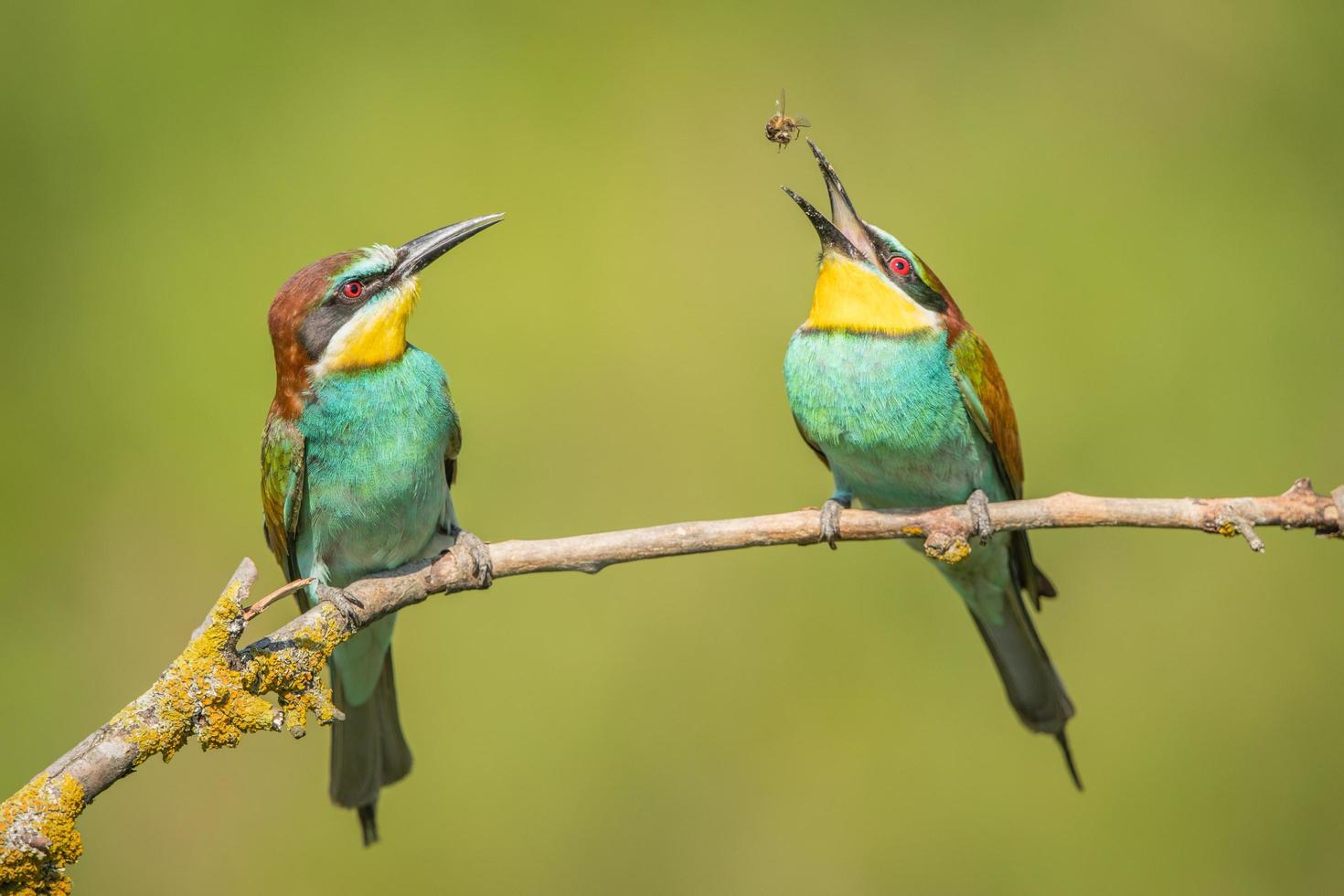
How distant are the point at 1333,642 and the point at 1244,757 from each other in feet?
1.45

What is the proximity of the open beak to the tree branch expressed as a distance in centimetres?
57

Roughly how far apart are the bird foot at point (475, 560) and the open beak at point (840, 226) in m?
0.96

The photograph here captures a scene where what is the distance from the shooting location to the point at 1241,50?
14.4 ft

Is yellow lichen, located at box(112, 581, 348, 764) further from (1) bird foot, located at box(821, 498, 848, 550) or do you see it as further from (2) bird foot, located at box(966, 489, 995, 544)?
(2) bird foot, located at box(966, 489, 995, 544)

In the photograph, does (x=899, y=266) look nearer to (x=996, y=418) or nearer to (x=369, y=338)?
(x=996, y=418)

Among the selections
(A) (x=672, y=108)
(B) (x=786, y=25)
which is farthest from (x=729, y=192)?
(B) (x=786, y=25)

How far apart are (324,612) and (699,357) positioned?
6.92ft

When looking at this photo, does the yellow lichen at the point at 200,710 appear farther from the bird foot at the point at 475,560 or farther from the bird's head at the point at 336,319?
the bird's head at the point at 336,319

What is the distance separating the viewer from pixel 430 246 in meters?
2.66

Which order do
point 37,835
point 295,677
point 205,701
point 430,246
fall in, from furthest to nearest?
point 430,246 < point 295,677 < point 205,701 < point 37,835

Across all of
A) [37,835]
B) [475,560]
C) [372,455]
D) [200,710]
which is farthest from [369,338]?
[37,835]

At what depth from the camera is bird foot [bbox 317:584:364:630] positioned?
2264 millimetres

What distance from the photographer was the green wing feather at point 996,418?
279cm

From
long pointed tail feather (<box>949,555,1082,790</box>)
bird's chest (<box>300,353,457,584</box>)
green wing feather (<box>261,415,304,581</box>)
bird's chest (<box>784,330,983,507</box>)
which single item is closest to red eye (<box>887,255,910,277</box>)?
bird's chest (<box>784,330,983,507</box>)
